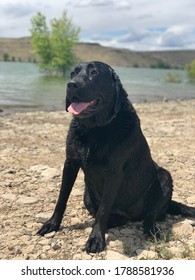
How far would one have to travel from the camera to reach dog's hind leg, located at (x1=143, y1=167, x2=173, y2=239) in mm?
4375

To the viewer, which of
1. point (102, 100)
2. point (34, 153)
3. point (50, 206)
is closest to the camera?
point (102, 100)

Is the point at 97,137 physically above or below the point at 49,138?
above

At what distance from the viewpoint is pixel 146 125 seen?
11930 millimetres

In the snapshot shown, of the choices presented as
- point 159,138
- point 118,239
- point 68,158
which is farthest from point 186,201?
point 159,138

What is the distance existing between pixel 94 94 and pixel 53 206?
79.9 inches

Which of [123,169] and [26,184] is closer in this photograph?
[123,169]

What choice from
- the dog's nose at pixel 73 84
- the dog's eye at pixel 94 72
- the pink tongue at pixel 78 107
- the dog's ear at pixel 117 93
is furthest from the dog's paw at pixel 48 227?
the dog's eye at pixel 94 72

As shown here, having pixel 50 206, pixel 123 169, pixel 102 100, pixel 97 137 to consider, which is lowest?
pixel 50 206

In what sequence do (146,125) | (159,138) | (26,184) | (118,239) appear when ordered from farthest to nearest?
(146,125) → (159,138) → (26,184) → (118,239)

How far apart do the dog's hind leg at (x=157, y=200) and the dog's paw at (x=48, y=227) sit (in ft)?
3.42

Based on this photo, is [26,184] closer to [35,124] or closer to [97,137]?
[97,137]

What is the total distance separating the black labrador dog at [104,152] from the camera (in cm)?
381

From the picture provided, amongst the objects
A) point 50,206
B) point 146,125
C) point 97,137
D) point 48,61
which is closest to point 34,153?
point 50,206

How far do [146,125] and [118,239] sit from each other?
8037 mm
